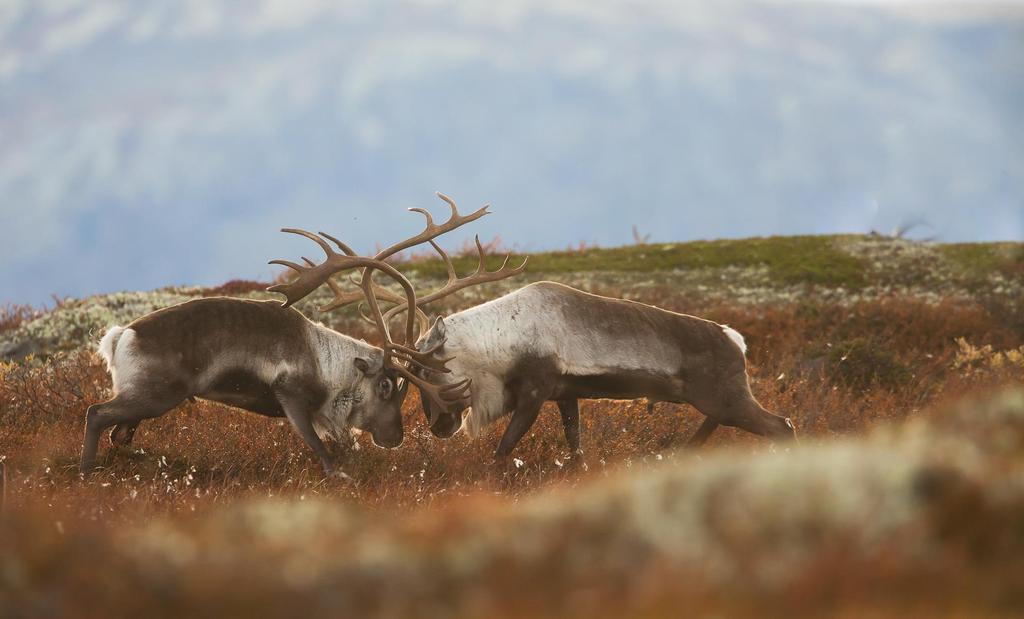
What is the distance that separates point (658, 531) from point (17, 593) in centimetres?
152

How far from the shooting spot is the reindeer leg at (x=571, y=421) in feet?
29.6

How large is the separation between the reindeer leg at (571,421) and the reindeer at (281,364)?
1033 mm

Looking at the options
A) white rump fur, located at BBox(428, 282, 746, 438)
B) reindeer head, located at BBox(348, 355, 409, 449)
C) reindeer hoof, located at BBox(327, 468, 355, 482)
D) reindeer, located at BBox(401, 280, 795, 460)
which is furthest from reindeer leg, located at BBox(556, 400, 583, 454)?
reindeer hoof, located at BBox(327, 468, 355, 482)

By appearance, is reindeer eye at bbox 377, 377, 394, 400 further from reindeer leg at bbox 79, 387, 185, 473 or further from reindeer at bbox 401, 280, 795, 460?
reindeer leg at bbox 79, 387, 185, 473

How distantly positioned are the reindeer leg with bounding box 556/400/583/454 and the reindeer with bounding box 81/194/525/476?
3.39 ft

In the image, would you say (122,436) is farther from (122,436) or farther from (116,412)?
(116,412)

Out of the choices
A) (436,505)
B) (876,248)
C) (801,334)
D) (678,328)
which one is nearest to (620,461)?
(678,328)

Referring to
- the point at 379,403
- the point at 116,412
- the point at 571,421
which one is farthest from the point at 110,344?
Result: the point at 571,421

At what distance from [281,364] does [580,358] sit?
252cm

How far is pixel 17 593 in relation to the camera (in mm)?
2309

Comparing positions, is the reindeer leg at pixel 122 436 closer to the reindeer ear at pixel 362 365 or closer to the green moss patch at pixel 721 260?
the reindeer ear at pixel 362 365

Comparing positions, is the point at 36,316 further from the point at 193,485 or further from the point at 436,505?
the point at 436,505

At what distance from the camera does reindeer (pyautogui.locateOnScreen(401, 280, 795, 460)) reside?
27.5ft

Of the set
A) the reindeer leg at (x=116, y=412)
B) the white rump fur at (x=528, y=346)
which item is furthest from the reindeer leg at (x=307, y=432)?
the white rump fur at (x=528, y=346)
